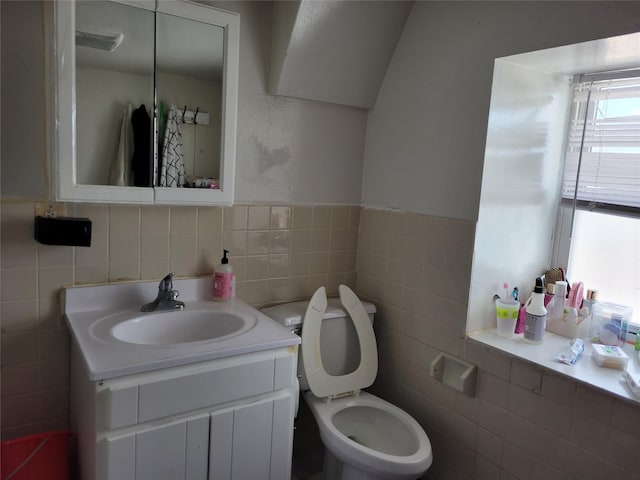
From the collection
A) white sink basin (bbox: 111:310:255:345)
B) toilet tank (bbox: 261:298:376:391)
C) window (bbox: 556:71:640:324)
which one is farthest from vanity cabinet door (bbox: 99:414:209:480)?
window (bbox: 556:71:640:324)

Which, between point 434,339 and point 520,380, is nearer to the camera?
point 520,380

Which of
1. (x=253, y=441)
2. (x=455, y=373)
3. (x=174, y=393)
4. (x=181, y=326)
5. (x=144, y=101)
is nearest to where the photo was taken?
(x=174, y=393)

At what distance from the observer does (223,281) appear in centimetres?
177

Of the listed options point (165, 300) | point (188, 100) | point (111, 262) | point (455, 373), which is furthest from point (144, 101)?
point (455, 373)

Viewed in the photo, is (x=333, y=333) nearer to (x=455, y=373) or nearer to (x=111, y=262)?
(x=455, y=373)

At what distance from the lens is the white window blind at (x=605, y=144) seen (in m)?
1.61

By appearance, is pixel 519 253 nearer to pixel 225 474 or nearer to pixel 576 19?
pixel 576 19

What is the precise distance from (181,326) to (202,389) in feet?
1.28

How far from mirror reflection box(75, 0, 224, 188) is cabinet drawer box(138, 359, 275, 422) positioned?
66 cm

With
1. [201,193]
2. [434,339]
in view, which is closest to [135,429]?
[201,193]

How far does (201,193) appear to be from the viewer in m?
1.64

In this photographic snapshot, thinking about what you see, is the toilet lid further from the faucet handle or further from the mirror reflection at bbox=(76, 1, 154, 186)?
the mirror reflection at bbox=(76, 1, 154, 186)

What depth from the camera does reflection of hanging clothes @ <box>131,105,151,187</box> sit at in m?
1.53

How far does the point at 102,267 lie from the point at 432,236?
4.05 ft
